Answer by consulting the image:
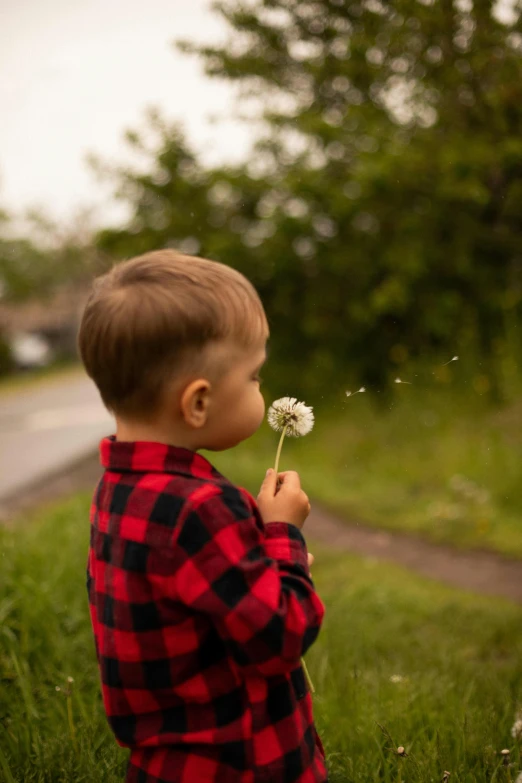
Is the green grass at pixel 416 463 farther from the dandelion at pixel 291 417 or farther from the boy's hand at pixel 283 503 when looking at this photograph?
the boy's hand at pixel 283 503

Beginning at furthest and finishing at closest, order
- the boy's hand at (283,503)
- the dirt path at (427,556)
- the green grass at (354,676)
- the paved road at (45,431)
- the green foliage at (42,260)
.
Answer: the green foliage at (42,260) < the paved road at (45,431) < the dirt path at (427,556) < the green grass at (354,676) < the boy's hand at (283,503)

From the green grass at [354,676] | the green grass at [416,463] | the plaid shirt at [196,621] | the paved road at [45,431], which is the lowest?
the paved road at [45,431]

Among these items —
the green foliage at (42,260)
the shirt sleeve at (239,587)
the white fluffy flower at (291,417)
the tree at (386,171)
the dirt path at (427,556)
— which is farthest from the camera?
the green foliage at (42,260)

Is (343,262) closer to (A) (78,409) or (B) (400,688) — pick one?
(B) (400,688)

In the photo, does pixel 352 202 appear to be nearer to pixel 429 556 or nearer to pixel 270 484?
pixel 429 556

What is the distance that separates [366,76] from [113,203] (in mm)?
2852

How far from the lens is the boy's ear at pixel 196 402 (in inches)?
47.4

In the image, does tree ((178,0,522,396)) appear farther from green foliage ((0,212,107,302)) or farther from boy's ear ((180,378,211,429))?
green foliage ((0,212,107,302))

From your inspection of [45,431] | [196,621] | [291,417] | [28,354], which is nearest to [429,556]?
[291,417]

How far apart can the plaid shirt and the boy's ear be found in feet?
0.19

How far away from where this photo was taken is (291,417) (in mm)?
1485

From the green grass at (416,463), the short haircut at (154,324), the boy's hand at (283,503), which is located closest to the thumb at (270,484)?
the boy's hand at (283,503)

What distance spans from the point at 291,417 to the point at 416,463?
513 centimetres

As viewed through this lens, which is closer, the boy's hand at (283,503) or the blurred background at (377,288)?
the boy's hand at (283,503)
